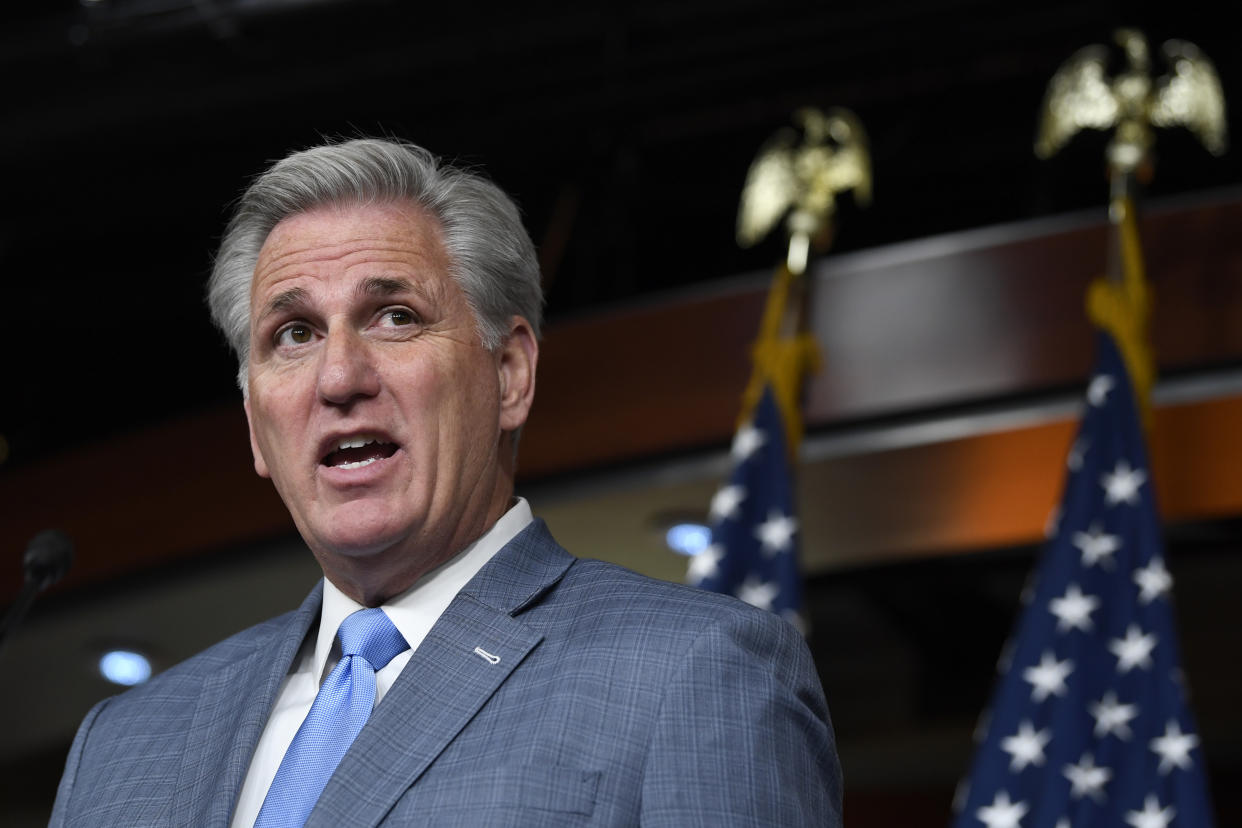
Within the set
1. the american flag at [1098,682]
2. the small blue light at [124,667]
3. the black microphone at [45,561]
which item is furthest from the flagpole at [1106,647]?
the small blue light at [124,667]

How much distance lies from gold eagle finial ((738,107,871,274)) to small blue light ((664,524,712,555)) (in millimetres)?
970

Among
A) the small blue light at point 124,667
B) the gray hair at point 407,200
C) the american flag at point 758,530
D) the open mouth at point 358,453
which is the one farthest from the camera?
the small blue light at point 124,667

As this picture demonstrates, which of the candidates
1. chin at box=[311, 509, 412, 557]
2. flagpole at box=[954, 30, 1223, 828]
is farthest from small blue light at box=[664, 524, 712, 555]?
chin at box=[311, 509, 412, 557]

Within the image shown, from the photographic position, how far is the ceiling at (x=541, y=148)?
4.28 meters

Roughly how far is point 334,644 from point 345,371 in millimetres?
257

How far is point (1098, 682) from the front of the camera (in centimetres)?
322

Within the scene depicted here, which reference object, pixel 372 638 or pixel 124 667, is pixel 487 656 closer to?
pixel 372 638

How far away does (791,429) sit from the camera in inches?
149

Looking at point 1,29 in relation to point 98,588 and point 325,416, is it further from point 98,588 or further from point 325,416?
point 325,416

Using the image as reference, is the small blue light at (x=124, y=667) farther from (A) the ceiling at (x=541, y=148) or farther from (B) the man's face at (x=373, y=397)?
(B) the man's face at (x=373, y=397)

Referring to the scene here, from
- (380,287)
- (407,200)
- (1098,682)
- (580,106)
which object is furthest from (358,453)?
(580,106)

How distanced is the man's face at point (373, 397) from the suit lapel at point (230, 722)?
96 millimetres

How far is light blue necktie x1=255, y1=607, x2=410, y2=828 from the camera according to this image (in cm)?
125

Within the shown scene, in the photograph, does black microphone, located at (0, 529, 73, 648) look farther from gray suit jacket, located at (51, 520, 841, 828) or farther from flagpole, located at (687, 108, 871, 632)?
flagpole, located at (687, 108, 871, 632)
